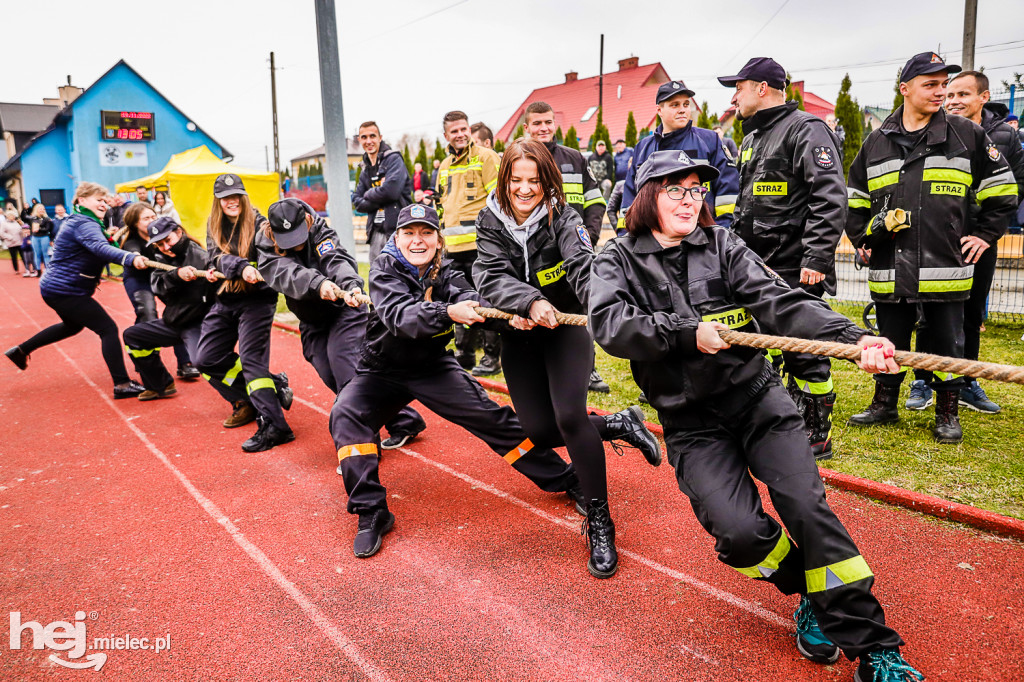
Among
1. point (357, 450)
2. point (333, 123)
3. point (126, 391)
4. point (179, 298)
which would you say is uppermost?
point (333, 123)

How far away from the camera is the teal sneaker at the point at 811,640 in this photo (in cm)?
256

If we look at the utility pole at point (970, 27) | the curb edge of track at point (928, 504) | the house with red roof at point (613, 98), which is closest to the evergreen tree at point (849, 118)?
the utility pole at point (970, 27)

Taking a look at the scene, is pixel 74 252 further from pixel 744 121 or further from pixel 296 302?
pixel 744 121

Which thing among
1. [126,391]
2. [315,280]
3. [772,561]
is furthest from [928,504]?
[126,391]

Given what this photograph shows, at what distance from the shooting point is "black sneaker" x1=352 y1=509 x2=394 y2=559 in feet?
11.7

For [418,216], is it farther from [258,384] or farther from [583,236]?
[258,384]

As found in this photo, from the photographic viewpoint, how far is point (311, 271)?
15.5 feet

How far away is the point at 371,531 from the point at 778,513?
6.96ft

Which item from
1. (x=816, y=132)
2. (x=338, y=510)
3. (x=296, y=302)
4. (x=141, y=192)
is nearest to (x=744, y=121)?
(x=816, y=132)

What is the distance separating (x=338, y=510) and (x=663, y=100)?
3.69 m

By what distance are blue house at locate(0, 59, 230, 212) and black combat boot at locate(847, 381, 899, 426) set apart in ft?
108

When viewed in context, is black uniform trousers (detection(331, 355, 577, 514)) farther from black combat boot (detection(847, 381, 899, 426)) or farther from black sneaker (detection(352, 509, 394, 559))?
black combat boot (detection(847, 381, 899, 426))

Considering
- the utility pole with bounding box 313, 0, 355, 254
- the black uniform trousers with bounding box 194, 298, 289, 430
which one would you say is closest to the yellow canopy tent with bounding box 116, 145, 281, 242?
the utility pole with bounding box 313, 0, 355, 254

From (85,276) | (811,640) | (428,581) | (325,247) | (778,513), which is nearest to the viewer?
(778,513)
